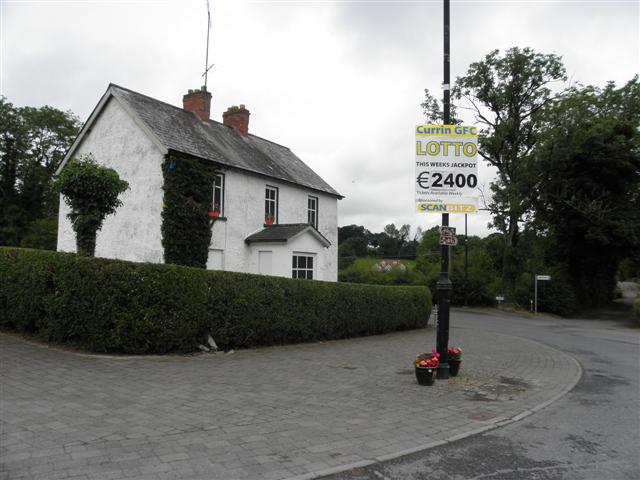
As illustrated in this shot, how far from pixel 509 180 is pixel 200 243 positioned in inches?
1028

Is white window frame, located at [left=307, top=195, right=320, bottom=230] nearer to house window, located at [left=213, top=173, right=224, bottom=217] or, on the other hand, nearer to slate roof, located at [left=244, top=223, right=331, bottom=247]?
slate roof, located at [left=244, top=223, right=331, bottom=247]

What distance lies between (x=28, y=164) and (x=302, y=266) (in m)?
35.0

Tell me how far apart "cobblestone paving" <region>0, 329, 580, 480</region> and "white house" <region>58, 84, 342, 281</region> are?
7714 millimetres

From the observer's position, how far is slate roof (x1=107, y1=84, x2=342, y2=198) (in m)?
17.8

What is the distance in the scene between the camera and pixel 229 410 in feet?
20.2

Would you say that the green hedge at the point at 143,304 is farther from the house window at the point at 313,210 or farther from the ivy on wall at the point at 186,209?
the house window at the point at 313,210

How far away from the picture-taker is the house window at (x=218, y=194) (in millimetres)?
18578

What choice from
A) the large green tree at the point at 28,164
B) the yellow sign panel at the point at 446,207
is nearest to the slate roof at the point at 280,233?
the yellow sign panel at the point at 446,207

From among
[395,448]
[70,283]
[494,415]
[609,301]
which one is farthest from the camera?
[609,301]

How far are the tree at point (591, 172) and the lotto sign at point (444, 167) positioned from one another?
87.7 feet

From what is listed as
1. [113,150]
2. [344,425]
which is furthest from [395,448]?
[113,150]

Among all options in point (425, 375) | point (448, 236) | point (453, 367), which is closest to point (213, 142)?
point (448, 236)

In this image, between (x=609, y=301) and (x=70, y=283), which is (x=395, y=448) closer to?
(x=70, y=283)

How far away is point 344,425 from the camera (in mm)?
5723
